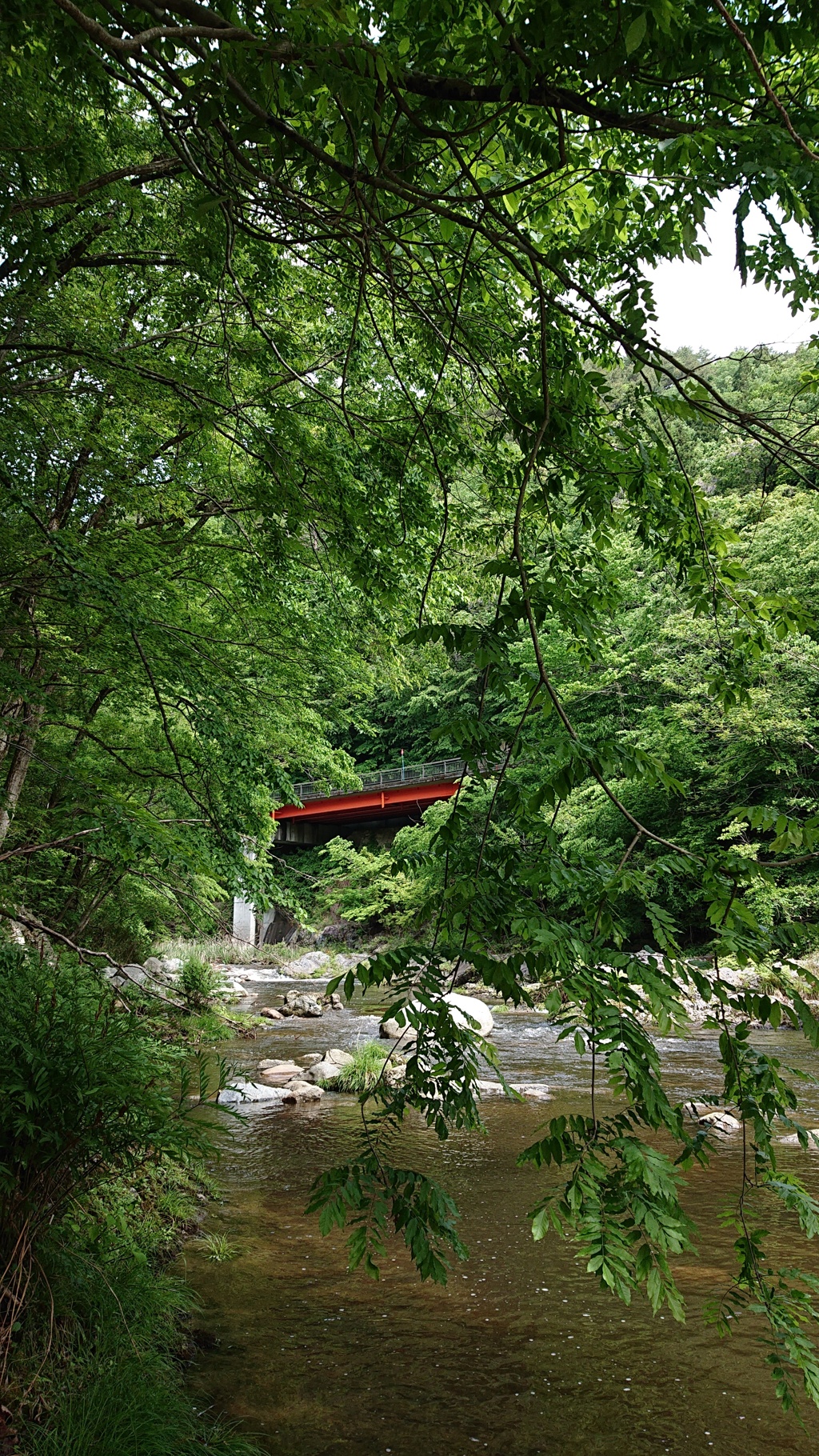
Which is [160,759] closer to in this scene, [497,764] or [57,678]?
[57,678]

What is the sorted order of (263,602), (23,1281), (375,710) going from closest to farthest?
1. (23,1281)
2. (263,602)
3. (375,710)

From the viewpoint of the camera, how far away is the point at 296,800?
521 cm

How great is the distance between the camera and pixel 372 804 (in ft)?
92.9

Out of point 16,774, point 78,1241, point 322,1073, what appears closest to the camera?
point 78,1241

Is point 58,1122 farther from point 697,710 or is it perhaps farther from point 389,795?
point 389,795

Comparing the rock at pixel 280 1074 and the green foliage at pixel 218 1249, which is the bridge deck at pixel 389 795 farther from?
the green foliage at pixel 218 1249

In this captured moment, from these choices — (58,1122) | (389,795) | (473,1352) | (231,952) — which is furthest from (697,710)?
(58,1122)

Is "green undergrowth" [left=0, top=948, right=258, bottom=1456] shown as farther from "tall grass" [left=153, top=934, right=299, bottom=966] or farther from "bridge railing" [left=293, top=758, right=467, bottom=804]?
"bridge railing" [left=293, top=758, right=467, bottom=804]

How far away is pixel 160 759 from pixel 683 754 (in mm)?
13237

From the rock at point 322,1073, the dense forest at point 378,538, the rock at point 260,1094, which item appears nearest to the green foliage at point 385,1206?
the dense forest at point 378,538

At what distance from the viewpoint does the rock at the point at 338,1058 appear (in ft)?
33.7

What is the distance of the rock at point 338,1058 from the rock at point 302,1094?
3.40ft

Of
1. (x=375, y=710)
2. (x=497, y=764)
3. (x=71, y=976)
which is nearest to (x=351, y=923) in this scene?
(x=375, y=710)

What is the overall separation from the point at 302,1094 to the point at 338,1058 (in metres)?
1.76
